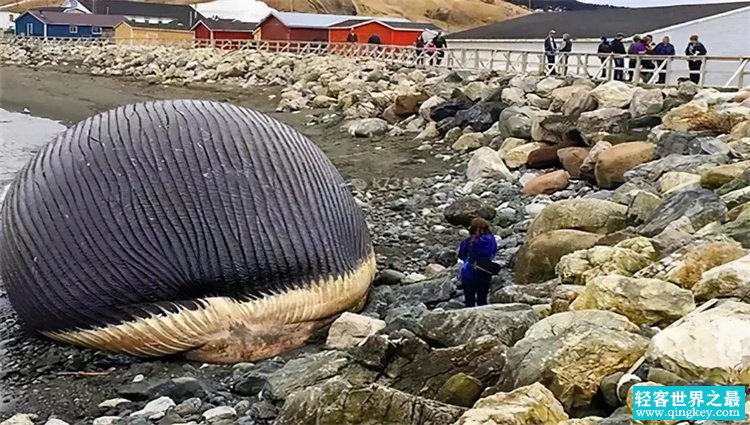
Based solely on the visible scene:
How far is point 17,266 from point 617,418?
6122mm

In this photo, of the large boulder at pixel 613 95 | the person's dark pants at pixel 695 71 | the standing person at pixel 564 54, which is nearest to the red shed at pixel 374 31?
the standing person at pixel 564 54

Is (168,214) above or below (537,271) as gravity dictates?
above

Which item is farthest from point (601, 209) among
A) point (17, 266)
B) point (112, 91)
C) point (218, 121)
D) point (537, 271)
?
point (112, 91)

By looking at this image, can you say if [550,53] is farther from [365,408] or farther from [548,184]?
[365,408]

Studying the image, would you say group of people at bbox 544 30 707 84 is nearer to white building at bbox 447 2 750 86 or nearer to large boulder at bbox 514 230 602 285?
white building at bbox 447 2 750 86

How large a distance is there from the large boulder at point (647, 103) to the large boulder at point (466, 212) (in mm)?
4750

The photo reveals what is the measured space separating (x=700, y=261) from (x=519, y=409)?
285 cm

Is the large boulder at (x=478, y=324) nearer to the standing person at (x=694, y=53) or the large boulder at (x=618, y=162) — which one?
the large boulder at (x=618, y=162)

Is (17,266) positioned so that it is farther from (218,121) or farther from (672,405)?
(672,405)

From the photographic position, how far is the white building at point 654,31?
26.3 m

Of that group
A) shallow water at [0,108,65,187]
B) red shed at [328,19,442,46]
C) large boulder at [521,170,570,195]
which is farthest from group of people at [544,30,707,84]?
red shed at [328,19,442,46]

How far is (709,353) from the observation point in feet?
15.6

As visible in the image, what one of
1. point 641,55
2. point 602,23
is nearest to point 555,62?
point 641,55

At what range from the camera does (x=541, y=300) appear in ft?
24.3
